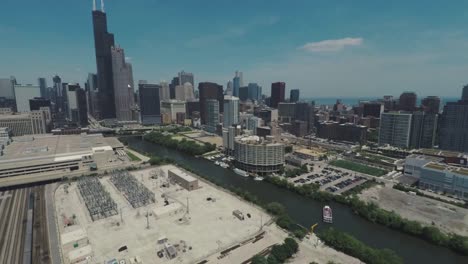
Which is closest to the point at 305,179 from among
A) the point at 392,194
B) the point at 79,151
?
the point at 392,194

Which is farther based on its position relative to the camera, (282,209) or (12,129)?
(12,129)

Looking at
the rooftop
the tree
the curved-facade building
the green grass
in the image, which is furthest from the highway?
the curved-facade building

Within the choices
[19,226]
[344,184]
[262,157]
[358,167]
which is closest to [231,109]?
[262,157]

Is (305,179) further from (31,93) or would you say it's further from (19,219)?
(31,93)

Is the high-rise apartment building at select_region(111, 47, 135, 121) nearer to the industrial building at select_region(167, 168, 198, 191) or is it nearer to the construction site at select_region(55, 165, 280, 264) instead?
the construction site at select_region(55, 165, 280, 264)

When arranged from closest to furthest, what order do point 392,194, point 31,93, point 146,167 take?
1. point 392,194
2. point 146,167
3. point 31,93

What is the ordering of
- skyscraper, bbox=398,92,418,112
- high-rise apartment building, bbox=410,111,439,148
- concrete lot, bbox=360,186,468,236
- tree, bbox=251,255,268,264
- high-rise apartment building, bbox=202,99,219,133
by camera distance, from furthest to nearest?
high-rise apartment building, bbox=202,99,219,133
skyscraper, bbox=398,92,418,112
high-rise apartment building, bbox=410,111,439,148
concrete lot, bbox=360,186,468,236
tree, bbox=251,255,268,264
